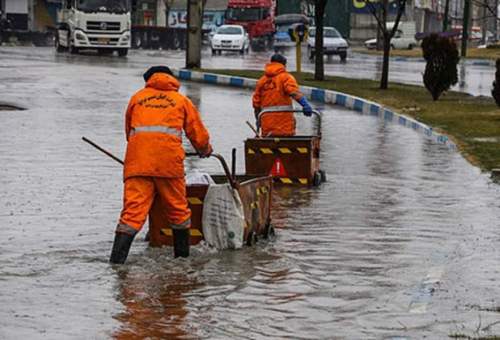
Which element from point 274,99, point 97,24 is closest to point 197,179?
point 274,99

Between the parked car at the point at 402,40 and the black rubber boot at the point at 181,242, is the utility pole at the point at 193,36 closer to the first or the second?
the black rubber boot at the point at 181,242

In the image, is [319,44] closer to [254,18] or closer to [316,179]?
[316,179]

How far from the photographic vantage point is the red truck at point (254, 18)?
8156 centimetres

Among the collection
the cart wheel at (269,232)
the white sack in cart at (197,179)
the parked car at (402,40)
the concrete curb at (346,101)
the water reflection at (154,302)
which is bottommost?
the parked car at (402,40)

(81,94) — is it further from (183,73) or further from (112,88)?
(183,73)

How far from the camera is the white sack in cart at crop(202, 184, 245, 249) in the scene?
1116 centimetres

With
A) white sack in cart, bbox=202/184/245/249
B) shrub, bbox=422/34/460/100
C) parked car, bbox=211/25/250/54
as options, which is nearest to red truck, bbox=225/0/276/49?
parked car, bbox=211/25/250/54

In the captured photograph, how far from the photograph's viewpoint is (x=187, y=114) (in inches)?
423

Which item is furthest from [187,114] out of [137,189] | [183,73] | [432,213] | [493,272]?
[183,73]

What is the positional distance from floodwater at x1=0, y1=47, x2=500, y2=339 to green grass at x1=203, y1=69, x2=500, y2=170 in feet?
2.75

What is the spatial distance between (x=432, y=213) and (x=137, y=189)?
14.6ft

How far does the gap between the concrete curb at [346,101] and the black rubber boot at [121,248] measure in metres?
11.1

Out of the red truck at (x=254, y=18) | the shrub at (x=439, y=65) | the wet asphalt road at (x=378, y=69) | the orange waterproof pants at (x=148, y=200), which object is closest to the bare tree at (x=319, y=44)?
the wet asphalt road at (x=378, y=69)

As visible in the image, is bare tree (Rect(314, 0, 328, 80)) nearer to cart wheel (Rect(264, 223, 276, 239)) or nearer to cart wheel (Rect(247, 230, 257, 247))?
cart wheel (Rect(264, 223, 276, 239))
